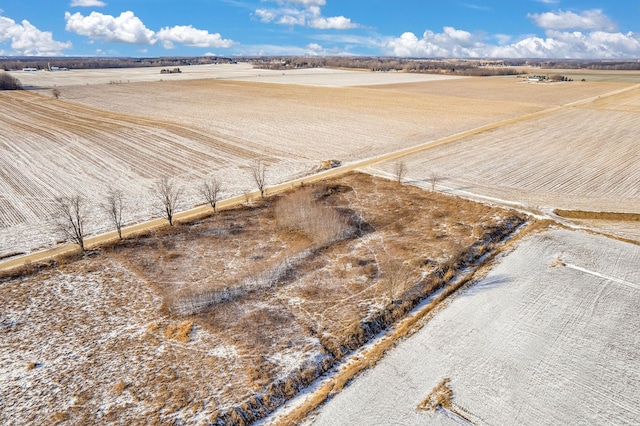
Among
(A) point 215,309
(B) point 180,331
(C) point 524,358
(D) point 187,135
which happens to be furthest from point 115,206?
(C) point 524,358

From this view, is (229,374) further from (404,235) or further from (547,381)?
(404,235)

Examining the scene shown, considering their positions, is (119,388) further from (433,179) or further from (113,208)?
(433,179)

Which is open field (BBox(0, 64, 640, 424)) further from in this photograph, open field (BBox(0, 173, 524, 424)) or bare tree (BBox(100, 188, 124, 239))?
bare tree (BBox(100, 188, 124, 239))

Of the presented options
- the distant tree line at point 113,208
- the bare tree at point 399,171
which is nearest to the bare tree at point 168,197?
the distant tree line at point 113,208

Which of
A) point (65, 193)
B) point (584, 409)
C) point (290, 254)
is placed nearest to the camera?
point (584, 409)

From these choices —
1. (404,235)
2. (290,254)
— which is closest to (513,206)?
(404,235)

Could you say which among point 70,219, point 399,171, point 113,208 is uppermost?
point 399,171
